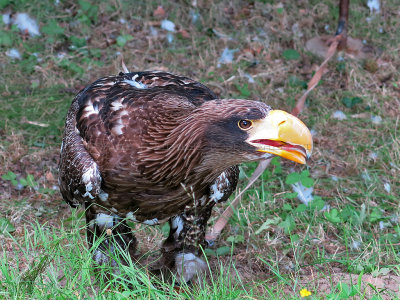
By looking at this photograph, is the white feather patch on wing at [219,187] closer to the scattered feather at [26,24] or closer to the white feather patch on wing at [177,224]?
the white feather patch on wing at [177,224]

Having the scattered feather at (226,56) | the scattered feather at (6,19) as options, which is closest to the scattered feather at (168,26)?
the scattered feather at (226,56)

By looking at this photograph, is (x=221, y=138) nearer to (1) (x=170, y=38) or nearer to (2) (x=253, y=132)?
(2) (x=253, y=132)

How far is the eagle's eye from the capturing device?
334 centimetres

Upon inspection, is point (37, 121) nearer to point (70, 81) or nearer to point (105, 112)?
point (70, 81)

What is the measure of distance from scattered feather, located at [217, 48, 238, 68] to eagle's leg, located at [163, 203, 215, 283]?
132 inches

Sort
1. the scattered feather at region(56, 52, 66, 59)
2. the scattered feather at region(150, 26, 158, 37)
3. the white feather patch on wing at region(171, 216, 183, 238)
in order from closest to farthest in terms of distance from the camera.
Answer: the white feather patch on wing at region(171, 216, 183, 238) < the scattered feather at region(56, 52, 66, 59) < the scattered feather at region(150, 26, 158, 37)

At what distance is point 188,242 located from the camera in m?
4.23

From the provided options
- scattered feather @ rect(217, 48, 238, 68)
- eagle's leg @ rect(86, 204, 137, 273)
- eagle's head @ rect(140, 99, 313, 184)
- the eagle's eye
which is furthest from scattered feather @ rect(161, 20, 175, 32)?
the eagle's eye

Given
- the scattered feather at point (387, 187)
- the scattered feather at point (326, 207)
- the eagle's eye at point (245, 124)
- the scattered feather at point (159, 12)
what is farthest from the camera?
the scattered feather at point (159, 12)

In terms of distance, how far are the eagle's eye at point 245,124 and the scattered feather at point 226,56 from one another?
4.02m

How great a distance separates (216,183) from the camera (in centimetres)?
396

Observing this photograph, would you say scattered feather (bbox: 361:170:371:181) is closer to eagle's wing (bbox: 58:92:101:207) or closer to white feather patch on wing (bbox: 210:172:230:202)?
white feather patch on wing (bbox: 210:172:230:202)

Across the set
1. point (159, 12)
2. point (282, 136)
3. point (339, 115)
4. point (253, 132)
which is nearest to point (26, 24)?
point (159, 12)

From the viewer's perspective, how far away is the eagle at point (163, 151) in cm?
335
